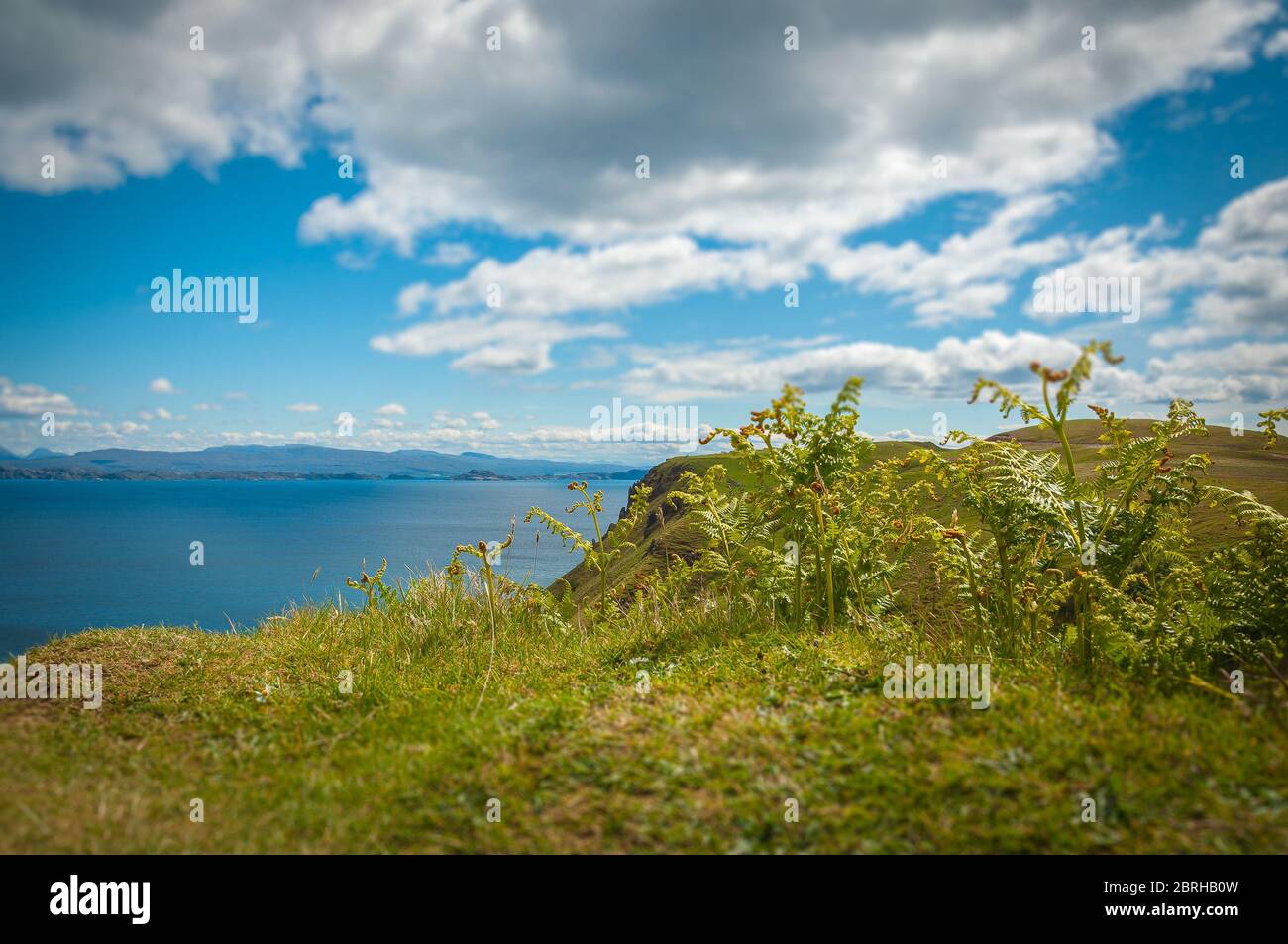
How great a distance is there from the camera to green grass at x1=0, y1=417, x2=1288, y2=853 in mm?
3842

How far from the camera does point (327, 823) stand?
4.02 m

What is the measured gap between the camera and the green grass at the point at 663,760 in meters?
3.84

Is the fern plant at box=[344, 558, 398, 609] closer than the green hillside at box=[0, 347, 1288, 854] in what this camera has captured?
No

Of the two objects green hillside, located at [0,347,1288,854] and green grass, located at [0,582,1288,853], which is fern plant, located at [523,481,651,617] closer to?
green hillside, located at [0,347,1288,854]

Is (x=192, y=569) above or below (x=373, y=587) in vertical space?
below

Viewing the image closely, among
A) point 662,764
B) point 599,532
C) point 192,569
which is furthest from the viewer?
point 192,569

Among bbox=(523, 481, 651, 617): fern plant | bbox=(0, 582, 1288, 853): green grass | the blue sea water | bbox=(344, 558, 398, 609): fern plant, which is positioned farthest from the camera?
the blue sea water

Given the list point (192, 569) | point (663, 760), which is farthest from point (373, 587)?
point (192, 569)

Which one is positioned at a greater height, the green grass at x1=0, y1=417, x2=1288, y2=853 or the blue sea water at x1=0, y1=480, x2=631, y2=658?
the green grass at x1=0, y1=417, x2=1288, y2=853

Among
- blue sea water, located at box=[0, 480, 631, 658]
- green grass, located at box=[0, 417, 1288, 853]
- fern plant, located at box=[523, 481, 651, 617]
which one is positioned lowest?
blue sea water, located at box=[0, 480, 631, 658]

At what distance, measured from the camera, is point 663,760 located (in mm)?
4551

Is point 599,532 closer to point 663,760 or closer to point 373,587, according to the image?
point 373,587

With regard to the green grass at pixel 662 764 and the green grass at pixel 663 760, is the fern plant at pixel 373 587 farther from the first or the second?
the green grass at pixel 662 764

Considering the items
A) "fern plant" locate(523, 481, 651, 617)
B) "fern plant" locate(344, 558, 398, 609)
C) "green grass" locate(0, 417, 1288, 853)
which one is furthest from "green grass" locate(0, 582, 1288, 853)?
"fern plant" locate(344, 558, 398, 609)
